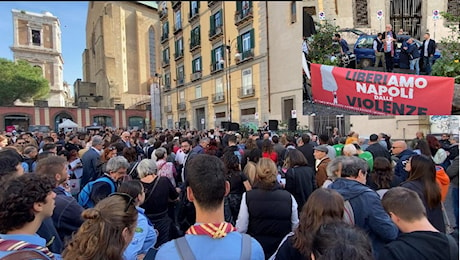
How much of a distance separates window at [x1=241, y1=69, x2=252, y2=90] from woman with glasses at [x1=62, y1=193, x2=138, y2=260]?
1926 cm

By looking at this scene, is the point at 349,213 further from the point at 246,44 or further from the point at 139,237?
the point at 246,44

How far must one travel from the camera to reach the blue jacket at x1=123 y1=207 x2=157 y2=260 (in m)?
2.14

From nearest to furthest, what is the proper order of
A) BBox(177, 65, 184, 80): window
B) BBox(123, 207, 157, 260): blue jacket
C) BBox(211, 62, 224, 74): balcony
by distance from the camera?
BBox(123, 207, 157, 260): blue jacket < BBox(211, 62, 224, 74): balcony < BBox(177, 65, 184, 80): window

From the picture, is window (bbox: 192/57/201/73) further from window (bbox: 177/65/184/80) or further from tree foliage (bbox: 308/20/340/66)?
tree foliage (bbox: 308/20/340/66)

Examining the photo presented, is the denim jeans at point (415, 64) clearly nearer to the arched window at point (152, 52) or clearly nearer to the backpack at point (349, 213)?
the backpack at point (349, 213)

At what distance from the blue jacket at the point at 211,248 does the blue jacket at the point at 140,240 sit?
86cm

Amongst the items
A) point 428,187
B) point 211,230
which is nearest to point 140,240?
point 211,230

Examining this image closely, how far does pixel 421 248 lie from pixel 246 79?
65.5 feet

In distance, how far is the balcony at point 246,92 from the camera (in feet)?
66.1

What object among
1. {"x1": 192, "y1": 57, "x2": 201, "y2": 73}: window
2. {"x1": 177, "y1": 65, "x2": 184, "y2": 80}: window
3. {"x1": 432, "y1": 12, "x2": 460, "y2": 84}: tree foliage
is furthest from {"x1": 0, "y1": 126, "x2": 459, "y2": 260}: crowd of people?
{"x1": 177, "y1": 65, "x2": 184, "y2": 80}: window

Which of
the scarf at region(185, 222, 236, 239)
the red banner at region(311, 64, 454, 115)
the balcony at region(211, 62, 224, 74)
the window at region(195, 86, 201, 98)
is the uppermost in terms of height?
the balcony at region(211, 62, 224, 74)

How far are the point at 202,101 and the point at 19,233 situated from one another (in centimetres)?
2439


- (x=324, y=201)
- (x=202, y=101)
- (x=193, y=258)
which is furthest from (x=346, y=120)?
(x=202, y=101)

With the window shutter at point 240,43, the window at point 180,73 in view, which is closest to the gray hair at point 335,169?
the window shutter at point 240,43
